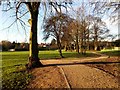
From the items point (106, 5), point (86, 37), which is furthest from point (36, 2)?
point (86, 37)

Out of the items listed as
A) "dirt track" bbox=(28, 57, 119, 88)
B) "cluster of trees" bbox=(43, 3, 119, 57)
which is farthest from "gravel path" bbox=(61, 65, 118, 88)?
"cluster of trees" bbox=(43, 3, 119, 57)

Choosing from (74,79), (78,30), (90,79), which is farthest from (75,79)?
(78,30)

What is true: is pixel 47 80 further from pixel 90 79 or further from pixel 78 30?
pixel 78 30

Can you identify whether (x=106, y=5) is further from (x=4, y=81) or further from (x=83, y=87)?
(x=4, y=81)

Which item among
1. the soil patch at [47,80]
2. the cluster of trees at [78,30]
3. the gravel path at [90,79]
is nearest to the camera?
the gravel path at [90,79]

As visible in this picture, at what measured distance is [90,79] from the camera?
13.0 metres

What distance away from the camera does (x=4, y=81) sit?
14.1m

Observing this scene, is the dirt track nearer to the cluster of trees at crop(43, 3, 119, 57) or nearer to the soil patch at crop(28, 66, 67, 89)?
the soil patch at crop(28, 66, 67, 89)

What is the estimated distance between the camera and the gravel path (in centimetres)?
1210

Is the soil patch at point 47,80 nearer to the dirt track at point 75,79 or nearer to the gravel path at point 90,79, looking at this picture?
the dirt track at point 75,79

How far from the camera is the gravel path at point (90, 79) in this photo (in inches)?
476

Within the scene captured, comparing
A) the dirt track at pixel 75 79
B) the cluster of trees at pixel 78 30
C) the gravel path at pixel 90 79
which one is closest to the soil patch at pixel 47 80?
the dirt track at pixel 75 79

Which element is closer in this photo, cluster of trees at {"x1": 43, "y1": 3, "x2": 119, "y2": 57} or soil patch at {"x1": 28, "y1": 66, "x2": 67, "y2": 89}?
soil patch at {"x1": 28, "y1": 66, "x2": 67, "y2": 89}

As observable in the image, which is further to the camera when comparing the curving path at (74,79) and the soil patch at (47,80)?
the soil patch at (47,80)
